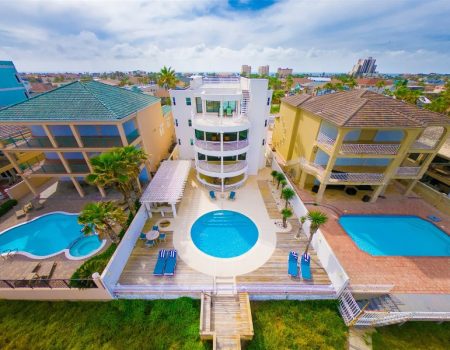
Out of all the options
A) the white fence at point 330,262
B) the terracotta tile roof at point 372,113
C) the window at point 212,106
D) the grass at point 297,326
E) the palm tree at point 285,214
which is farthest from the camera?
the window at point 212,106

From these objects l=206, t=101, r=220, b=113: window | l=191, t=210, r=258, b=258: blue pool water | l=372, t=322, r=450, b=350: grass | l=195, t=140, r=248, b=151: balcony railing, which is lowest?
l=372, t=322, r=450, b=350: grass

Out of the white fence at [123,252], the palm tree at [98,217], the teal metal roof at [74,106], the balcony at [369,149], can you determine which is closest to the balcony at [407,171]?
the balcony at [369,149]

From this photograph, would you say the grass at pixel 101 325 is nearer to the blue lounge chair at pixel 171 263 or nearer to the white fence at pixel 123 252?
the white fence at pixel 123 252

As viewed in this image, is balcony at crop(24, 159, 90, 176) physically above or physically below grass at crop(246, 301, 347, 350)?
above

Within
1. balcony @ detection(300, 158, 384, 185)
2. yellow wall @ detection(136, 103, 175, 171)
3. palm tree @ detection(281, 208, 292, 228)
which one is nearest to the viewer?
palm tree @ detection(281, 208, 292, 228)

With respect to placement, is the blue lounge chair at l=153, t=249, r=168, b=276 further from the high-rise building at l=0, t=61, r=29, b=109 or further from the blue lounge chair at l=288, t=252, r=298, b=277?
the high-rise building at l=0, t=61, r=29, b=109

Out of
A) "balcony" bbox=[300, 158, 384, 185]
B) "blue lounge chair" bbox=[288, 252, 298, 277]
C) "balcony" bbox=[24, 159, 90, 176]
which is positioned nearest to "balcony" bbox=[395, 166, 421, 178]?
"balcony" bbox=[300, 158, 384, 185]
